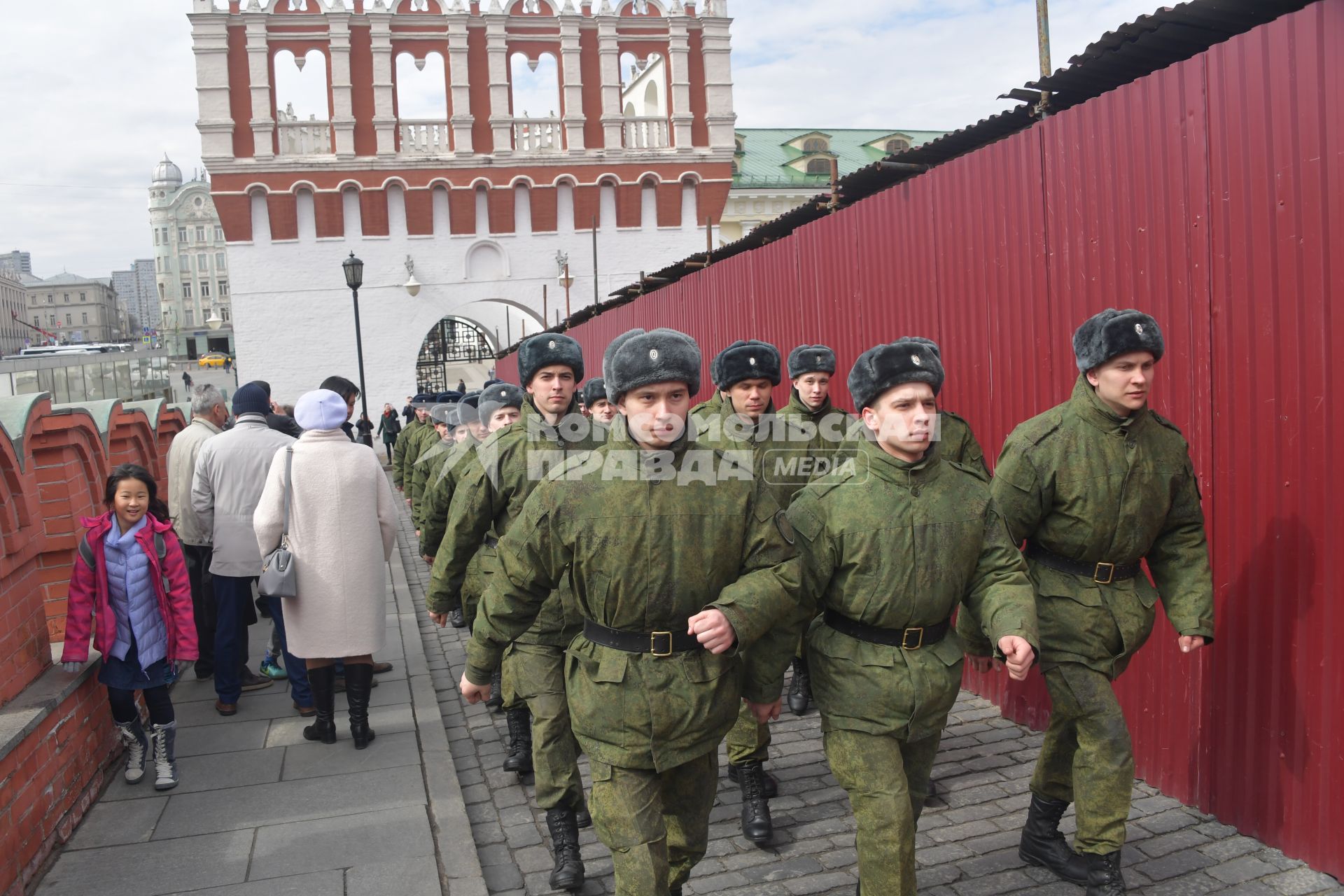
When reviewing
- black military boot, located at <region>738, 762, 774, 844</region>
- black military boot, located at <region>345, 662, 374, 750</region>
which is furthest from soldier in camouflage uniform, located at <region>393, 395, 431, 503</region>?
black military boot, located at <region>738, 762, 774, 844</region>

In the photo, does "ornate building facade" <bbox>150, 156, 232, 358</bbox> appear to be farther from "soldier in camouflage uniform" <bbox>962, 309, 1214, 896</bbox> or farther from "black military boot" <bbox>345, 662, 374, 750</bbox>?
"soldier in camouflage uniform" <bbox>962, 309, 1214, 896</bbox>

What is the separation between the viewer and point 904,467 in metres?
3.40

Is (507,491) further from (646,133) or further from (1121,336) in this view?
A: (646,133)

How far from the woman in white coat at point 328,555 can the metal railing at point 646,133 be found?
3350cm

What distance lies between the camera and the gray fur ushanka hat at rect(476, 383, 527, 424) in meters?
5.55

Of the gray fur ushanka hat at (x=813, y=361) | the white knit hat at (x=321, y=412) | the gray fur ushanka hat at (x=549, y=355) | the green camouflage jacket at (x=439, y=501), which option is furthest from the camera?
the gray fur ushanka hat at (x=813, y=361)

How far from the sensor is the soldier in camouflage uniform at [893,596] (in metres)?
3.29

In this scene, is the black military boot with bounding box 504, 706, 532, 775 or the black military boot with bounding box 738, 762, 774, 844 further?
the black military boot with bounding box 504, 706, 532, 775

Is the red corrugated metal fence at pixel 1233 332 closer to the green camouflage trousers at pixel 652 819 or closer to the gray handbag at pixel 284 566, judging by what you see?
the green camouflage trousers at pixel 652 819

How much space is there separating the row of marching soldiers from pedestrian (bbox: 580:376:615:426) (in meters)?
2.62

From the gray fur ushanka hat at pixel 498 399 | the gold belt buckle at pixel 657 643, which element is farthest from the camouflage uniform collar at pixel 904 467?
the gray fur ushanka hat at pixel 498 399

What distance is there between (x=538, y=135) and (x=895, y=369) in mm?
35580

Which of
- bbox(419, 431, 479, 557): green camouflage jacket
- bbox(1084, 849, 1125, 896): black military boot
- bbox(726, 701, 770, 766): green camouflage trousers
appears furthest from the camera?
bbox(419, 431, 479, 557): green camouflage jacket

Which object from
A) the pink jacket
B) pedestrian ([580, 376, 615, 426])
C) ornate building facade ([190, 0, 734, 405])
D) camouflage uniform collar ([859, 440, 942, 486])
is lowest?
the pink jacket
